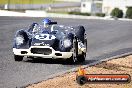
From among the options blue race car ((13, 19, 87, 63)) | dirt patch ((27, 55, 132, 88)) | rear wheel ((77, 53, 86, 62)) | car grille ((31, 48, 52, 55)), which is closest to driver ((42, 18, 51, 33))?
blue race car ((13, 19, 87, 63))

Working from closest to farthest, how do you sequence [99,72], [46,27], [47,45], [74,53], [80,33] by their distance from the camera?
[99,72]
[47,45]
[74,53]
[46,27]
[80,33]

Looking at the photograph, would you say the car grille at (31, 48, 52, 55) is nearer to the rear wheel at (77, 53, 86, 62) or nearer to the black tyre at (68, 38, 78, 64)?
the black tyre at (68, 38, 78, 64)

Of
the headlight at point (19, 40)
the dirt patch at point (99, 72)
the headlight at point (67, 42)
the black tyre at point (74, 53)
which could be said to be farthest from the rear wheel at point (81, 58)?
the headlight at point (19, 40)

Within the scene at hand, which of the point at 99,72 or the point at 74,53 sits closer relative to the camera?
the point at 99,72

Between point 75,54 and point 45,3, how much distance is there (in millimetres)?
96003

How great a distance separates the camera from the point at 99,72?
38.4 feet

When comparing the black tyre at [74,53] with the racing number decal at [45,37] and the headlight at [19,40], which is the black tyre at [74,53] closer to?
the racing number decal at [45,37]

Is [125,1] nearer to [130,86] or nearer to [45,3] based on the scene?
[45,3]

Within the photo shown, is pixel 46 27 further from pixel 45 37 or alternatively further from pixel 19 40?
pixel 19 40

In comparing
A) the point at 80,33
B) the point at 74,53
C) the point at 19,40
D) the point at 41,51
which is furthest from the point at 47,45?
the point at 80,33

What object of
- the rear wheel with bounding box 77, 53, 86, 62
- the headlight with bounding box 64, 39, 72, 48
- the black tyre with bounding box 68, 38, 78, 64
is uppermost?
the headlight with bounding box 64, 39, 72, 48

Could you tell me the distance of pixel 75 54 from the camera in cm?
1391

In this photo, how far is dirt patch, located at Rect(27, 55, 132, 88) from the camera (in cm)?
954

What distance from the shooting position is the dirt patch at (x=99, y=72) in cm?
954
